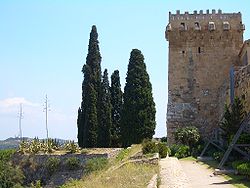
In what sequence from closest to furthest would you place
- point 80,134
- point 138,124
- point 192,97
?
point 192,97
point 138,124
point 80,134

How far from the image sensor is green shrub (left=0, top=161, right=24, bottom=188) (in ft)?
96.1

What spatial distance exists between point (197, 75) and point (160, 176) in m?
17.1

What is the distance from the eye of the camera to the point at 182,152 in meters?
24.9

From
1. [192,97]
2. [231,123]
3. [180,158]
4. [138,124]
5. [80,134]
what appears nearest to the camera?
[231,123]

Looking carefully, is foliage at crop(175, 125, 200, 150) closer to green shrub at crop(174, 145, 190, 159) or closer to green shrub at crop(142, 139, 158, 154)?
green shrub at crop(174, 145, 190, 159)

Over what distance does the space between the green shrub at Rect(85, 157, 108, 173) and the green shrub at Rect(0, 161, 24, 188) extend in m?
4.97

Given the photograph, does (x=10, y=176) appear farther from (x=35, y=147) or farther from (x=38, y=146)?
(x=38, y=146)

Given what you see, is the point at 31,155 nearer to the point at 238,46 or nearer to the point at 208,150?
the point at 208,150

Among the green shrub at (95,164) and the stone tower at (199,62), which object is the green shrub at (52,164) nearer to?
the green shrub at (95,164)

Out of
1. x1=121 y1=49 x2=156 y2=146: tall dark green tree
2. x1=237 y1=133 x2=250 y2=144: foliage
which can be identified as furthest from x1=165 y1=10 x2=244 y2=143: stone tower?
x1=237 y1=133 x2=250 y2=144: foliage

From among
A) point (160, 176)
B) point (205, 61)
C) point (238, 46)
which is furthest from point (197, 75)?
point (160, 176)

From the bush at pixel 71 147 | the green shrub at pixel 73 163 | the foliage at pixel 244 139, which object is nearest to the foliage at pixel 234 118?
the foliage at pixel 244 139

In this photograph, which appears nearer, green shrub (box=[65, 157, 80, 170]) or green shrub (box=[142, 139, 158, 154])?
green shrub (box=[142, 139, 158, 154])

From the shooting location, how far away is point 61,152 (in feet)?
104
